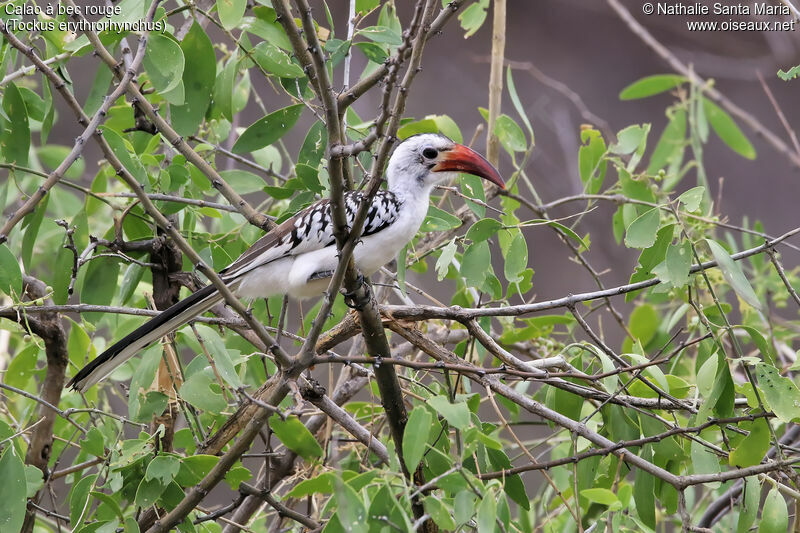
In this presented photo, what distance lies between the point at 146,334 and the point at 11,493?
461mm

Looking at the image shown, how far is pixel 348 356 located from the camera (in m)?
1.92

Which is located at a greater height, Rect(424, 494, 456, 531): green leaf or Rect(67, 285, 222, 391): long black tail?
Rect(67, 285, 222, 391): long black tail

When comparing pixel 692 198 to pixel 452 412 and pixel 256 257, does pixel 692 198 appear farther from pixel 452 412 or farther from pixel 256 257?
pixel 256 257

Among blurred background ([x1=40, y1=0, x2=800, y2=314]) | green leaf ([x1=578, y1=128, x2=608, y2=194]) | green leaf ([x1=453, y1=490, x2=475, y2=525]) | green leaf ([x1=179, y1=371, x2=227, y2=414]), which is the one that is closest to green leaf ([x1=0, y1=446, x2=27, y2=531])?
green leaf ([x1=179, y1=371, x2=227, y2=414])

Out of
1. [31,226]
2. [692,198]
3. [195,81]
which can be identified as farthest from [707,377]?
[31,226]

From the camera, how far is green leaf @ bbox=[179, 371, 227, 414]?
194 cm

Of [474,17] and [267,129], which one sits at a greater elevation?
[474,17]

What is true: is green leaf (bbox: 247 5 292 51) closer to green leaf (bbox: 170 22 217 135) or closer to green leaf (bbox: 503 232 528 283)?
green leaf (bbox: 170 22 217 135)

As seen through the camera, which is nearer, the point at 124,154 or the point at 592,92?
the point at 124,154

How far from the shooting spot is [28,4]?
226cm

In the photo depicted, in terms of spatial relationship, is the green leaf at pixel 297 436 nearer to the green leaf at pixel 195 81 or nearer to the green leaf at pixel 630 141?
the green leaf at pixel 195 81

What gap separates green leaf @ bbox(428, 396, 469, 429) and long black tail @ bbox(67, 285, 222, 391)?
0.75 m

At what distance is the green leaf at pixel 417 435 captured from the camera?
148cm

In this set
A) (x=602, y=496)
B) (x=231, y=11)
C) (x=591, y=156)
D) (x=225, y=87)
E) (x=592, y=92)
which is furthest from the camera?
(x=592, y=92)
